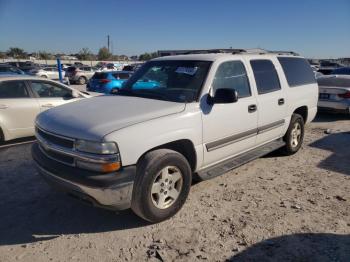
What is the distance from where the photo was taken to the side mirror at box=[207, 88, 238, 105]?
12.6 feet

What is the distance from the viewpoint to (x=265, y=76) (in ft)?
16.6

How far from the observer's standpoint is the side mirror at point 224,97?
3826 mm

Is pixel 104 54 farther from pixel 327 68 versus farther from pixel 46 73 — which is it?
pixel 327 68

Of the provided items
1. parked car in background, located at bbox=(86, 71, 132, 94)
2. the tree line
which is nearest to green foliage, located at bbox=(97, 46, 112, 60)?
the tree line

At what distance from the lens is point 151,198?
3.45m

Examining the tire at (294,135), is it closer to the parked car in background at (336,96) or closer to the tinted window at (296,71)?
the tinted window at (296,71)

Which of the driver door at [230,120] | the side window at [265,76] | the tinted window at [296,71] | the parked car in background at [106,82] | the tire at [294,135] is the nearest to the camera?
the driver door at [230,120]

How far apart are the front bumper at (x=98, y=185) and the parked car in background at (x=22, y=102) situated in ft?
12.5

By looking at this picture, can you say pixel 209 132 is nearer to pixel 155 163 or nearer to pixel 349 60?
pixel 155 163

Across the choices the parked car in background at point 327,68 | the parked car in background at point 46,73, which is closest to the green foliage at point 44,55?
the parked car in background at point 46,73

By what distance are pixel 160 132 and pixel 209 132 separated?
2.68ft

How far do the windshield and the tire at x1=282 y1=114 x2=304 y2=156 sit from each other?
247 centimetres

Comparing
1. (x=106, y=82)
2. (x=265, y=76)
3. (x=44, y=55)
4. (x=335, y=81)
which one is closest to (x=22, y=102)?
(x=265, y=76)

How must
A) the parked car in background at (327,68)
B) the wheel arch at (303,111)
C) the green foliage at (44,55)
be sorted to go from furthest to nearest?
the green foliage at (44,55)
the parked car in background at (327,68)
the wheel arch at (303,111)
